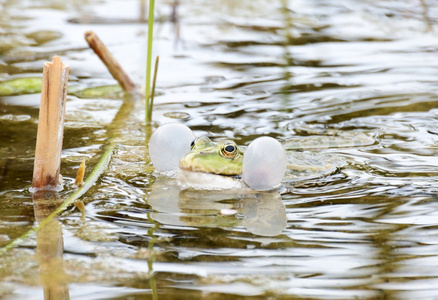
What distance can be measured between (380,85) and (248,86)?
1.07 m

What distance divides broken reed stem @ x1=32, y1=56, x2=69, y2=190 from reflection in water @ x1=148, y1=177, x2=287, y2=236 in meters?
0.53

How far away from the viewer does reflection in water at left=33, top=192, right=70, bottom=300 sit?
2.48 meters

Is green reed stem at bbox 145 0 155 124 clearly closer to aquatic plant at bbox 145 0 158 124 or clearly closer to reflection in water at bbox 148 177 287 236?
aquatic plant at bbox 145 0 158 124

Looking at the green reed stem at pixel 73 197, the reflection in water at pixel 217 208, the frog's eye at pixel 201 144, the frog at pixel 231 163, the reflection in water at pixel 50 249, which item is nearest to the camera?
the reflection in water at pixel 50 249

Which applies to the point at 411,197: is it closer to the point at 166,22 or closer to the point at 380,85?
the point at 380,85

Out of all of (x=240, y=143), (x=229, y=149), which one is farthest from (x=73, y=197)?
(x=240, y=143)

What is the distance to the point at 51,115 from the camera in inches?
132

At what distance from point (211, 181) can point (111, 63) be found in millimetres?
2001

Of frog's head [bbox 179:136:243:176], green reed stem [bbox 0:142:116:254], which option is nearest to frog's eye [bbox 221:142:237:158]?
frog's head [bbox 179:136:243:176]

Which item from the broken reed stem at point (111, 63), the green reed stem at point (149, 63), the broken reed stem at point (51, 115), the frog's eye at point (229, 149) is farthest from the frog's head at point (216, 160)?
the broken reed stem at point (111, 63)

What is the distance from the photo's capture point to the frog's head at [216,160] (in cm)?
353

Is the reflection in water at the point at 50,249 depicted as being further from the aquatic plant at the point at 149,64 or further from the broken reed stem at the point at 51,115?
the aquatic plant at the point at 149,64

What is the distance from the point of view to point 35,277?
2.56 metres

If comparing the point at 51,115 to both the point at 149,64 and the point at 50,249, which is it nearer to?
the point at 50,249
